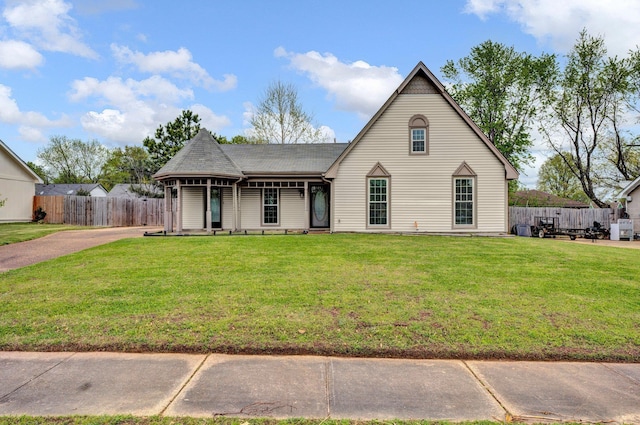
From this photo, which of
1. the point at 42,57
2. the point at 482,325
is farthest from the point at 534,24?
the point at 42,57

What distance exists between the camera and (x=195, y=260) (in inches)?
354

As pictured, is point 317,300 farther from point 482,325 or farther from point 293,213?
point 293,213

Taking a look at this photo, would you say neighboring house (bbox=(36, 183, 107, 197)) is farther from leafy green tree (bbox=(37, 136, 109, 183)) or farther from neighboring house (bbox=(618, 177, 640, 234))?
neighboring house (bbox=(618, 177, 640, 234))

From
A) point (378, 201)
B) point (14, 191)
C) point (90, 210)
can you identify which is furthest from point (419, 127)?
point (14, 191)

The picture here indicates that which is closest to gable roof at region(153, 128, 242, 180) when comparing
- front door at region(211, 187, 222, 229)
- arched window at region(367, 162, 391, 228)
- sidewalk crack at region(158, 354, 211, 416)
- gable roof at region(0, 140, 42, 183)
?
front door at region(211, 187, 222, 229)

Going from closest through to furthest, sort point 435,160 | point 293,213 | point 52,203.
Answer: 1. point 435,160
2. point 293,213
3. point 52,203

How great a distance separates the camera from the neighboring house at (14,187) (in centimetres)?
2434

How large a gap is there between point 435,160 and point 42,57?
19.1 metres

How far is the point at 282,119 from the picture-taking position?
3338cm

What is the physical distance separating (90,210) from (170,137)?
1185 cm

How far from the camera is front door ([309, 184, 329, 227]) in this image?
18328mm

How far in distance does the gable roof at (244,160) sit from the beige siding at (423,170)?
2270mm

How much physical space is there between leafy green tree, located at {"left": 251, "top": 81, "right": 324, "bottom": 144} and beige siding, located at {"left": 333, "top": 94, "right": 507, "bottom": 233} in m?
18.2

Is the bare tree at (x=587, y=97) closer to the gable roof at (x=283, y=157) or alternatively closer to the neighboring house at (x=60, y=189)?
the gable roof at (x=283, y=157)
